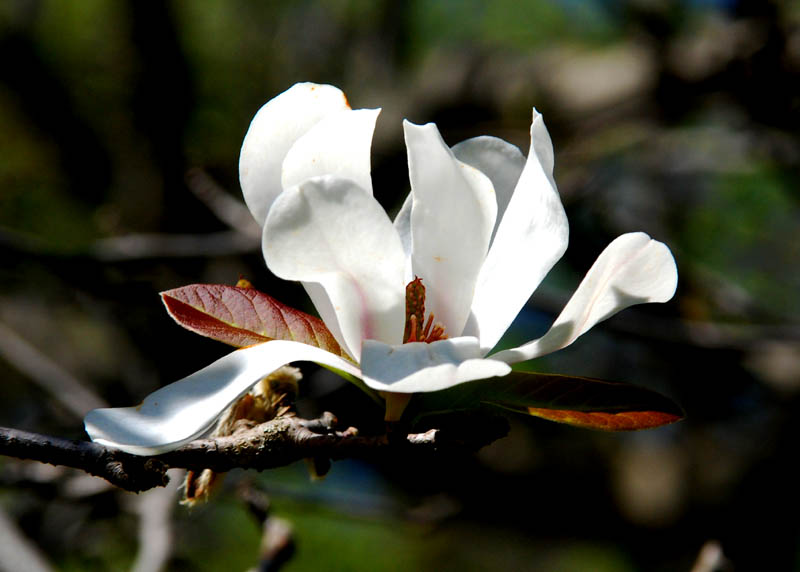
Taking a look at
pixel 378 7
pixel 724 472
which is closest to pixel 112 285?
pixel 378 7

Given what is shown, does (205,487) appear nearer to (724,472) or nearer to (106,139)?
(724,472)

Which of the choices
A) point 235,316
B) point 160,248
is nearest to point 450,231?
point 235,316

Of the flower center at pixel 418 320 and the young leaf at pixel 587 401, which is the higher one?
the flower center at pixel 418 320

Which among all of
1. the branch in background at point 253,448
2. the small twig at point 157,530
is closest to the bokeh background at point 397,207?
the small twig at point 157,530

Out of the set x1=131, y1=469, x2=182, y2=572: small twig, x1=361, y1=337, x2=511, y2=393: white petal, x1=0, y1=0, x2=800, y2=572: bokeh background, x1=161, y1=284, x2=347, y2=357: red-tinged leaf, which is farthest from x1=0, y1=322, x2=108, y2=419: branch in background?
x1=361, y1=337, x2=511, y2=393: white petal

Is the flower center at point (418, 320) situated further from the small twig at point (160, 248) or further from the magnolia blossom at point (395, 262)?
the small twig at point (160, 248)

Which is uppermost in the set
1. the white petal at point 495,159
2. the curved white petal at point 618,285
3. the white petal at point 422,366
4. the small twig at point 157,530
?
the white petal at point 495,159
